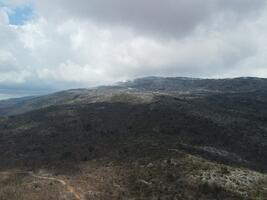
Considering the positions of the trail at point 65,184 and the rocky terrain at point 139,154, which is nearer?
the trail at point 65,184

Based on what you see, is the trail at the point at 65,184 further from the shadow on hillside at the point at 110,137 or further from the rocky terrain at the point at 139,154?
the shadow on hillside at the point at 110,137

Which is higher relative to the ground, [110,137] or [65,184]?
[110,137]

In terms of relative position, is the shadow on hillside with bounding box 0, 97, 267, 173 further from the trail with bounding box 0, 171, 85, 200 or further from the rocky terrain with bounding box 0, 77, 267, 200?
the trail with bounding box 0, 171, 85, 200

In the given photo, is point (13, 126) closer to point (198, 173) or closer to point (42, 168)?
point (42, 168)

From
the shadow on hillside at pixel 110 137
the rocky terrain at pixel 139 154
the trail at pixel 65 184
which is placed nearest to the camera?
the trail at pixel 65 184

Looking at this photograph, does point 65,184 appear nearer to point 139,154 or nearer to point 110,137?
point 139,154

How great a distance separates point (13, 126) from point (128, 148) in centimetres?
7747

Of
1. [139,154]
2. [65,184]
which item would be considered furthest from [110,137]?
[65,184]

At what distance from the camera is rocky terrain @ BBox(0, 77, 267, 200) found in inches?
3248

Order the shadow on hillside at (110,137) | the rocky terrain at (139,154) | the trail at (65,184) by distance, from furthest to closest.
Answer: the shadow on hillside at (110,137)
the rocky terrain at (139,154)
the trail at (65,184)

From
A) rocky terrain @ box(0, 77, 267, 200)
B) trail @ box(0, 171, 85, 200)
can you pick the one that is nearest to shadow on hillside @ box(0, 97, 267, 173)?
rocky terrain @ box(0, 77, 267, 200)

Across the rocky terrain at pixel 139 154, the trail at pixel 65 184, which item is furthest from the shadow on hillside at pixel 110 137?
the trail at pixel 65 184

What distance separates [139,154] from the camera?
103812mm

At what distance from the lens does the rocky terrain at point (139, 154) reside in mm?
82500
